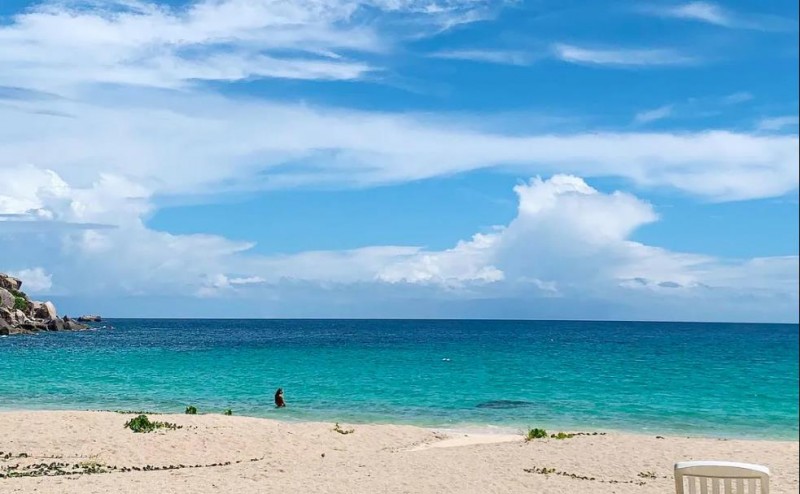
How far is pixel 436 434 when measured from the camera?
23391 mm

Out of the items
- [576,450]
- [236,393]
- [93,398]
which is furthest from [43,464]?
[236,393]

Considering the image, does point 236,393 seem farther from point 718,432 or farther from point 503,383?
point 718,432

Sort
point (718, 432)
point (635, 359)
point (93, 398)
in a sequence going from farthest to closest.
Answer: point (635, 359)
point (93, 398)
point (718, 432)

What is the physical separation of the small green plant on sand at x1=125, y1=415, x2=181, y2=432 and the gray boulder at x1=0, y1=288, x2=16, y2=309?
220 feet

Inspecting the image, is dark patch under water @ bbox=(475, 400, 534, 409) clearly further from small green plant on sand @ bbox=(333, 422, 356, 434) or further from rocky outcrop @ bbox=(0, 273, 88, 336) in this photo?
rocky outcrop @ bbox=(0, 273, 88, 336)

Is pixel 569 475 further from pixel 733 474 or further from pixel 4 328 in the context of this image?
pixel 4 328

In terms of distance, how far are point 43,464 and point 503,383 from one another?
30.5m

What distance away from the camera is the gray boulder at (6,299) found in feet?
259

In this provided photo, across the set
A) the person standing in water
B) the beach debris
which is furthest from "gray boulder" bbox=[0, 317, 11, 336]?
the beach debris

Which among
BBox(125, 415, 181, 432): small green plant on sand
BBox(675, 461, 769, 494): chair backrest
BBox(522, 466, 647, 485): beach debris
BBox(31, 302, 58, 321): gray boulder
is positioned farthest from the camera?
BBox(31, 302, 58, 321): gray boulder

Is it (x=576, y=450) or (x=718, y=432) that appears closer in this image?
(x=576, y=450)

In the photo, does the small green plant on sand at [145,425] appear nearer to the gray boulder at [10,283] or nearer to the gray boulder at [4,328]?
the gray boulder at [10,283]

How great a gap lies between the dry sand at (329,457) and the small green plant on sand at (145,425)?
0.37 meters

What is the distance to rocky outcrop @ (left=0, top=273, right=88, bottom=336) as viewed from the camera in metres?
78.1
